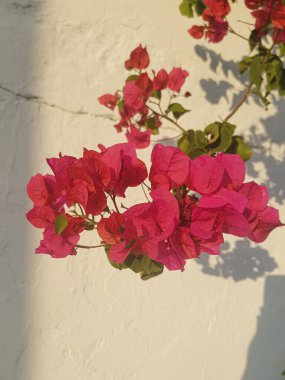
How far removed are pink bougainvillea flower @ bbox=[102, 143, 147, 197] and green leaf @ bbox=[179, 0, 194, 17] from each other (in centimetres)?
63

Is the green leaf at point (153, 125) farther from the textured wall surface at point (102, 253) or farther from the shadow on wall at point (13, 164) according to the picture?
the shadow on wall at point (13, 164)

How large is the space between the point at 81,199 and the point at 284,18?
0.63 metres

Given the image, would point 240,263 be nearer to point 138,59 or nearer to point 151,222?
point 138,59

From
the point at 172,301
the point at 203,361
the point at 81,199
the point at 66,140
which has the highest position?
the point at 66,140

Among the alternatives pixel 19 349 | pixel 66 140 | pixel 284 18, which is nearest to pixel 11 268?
pixel 19 349

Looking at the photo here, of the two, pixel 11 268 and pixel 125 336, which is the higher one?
pixel 11 268

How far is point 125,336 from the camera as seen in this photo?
1.17m

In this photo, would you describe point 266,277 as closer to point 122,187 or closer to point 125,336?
point 125,336

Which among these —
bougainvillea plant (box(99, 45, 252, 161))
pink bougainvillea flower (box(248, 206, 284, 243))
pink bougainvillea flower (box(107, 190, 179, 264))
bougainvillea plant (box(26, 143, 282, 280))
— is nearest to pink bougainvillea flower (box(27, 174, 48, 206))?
bougainvillea plant (box(26, 143, 282, 280))

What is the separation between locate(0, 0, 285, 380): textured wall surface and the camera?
103 cm

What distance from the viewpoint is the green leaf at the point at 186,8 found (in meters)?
1.08

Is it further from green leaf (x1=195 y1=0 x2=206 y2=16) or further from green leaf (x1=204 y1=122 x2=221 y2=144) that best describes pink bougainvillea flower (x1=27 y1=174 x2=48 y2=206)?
green leaf (x1=195 y1=0 x2=206 y2=16)

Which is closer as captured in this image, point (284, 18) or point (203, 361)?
point (284, 18)

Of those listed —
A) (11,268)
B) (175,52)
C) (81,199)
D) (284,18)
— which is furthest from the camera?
(175,52)
